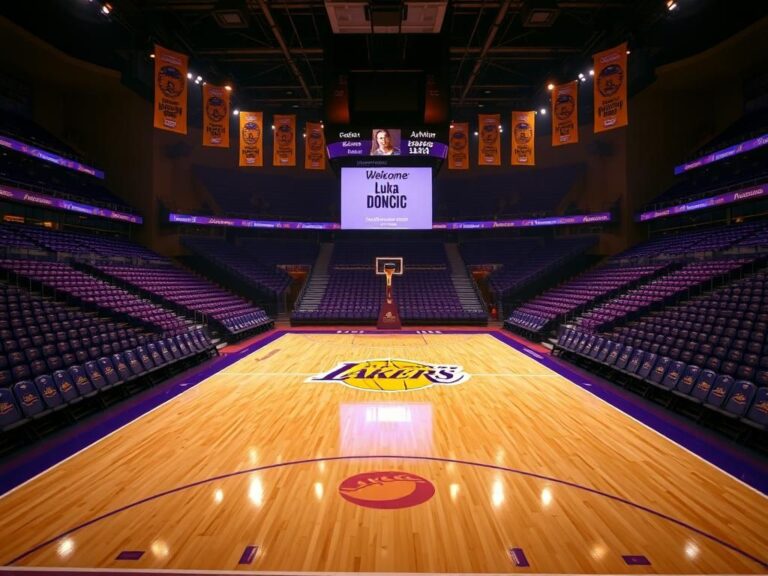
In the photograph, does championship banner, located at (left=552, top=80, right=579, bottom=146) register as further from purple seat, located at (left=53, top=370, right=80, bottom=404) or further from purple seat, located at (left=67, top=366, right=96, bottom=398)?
purple seat, located at (left=53, top=370, right=80, bottom=404)

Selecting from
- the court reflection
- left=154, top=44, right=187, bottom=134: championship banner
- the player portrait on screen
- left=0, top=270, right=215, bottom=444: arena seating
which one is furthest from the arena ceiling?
the court reflection

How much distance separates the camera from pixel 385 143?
1225 centimetres

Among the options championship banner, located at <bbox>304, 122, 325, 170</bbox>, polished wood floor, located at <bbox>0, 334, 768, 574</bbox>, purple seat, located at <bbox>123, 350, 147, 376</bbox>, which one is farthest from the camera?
championship banner, located at <bbox>304, 122, 325, 170</bbox>

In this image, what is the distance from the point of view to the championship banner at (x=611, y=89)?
1048 cm

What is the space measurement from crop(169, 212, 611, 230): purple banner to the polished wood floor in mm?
15159

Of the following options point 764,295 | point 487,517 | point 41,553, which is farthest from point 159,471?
point 764,295

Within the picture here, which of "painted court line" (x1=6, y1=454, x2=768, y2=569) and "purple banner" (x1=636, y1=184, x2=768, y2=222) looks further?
"purple banner" (x1=636, y1=184, x2=768, y2=222)

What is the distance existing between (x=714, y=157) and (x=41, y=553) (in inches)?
793

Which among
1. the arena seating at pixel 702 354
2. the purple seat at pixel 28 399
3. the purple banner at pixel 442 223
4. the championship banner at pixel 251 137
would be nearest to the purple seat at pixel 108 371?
the purple seat at pixel 28 399

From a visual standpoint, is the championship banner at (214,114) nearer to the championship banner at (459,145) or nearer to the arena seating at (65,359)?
the arena seating at (65,359)

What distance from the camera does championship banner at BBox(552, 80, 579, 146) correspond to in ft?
41.2

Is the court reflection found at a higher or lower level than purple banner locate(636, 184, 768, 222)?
lower

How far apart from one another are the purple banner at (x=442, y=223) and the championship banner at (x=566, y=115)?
8.02 meters

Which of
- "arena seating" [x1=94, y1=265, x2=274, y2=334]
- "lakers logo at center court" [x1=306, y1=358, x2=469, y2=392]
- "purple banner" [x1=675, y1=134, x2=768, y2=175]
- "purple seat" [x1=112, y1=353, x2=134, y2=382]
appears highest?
"purple banner" [x1=675, y1=134, x2=768, y2=175]
